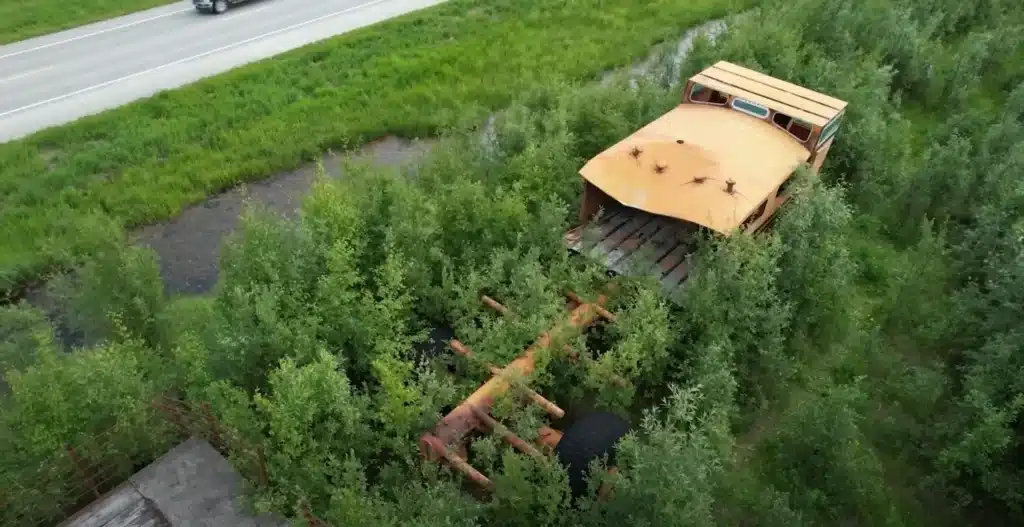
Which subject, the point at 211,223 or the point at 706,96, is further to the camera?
the point at 211,223

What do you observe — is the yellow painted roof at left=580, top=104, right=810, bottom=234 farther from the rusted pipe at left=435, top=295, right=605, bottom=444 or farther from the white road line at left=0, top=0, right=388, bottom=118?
the white road line at left=0, top=0, right=388, bottom=118

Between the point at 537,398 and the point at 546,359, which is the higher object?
the point at 546,359

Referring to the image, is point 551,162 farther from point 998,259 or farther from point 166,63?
point 166,63

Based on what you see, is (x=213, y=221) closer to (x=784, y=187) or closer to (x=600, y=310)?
(x=600, y=310)

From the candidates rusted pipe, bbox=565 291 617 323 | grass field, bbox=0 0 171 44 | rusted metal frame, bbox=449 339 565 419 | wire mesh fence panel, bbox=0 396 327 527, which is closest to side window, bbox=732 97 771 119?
rusted pipe, bbox=565 291 617 323

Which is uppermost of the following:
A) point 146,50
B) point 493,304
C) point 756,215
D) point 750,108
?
point 750,108

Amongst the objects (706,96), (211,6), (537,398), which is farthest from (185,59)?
(537,398)
